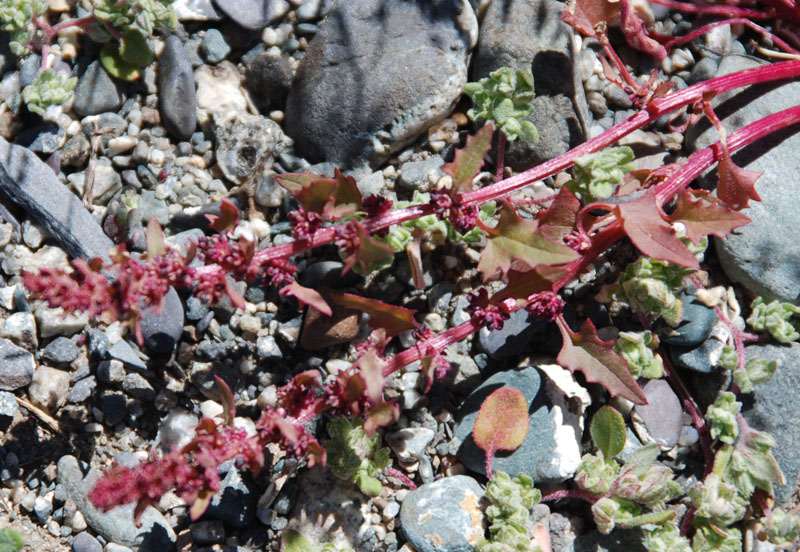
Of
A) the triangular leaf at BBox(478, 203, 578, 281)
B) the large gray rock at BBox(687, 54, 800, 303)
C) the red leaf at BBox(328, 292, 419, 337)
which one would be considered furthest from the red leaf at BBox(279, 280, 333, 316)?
the large gray rock at BBox(687, 54, 800, 303)

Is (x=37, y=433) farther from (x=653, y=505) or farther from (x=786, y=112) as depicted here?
(x=786, y=112)

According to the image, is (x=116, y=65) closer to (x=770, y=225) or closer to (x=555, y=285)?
(x=555, y=285)

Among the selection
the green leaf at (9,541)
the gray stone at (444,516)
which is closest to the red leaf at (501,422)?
the gray stone at (444,516)

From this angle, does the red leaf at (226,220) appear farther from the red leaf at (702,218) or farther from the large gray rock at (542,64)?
the red leaf at (702,218)

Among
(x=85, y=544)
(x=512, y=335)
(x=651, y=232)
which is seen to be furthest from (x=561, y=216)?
(x=85, y=544)

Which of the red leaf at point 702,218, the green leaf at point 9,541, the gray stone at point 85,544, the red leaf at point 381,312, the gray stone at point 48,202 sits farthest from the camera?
Result: the gray stone at point 48,202

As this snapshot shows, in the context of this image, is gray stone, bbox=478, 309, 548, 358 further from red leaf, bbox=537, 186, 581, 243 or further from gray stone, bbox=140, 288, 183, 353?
gray stone, bbox=140, 288, 183, 353

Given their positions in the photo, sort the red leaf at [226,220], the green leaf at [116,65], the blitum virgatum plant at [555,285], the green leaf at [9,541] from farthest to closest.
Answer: the green leaf at [116,65], the green leaf at [9,541], the red leaf at [226,220], the blitum virgatum plant at [555,285]
